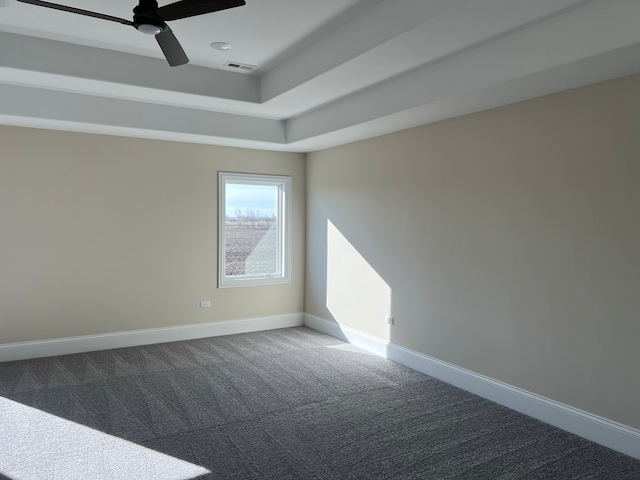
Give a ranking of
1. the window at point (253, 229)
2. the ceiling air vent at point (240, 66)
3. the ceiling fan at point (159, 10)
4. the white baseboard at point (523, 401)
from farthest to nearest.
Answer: the window at point (253, 229)
the ceiling air vent at point (240, 66)
the white baseboard at point (523, 401)
the ceiling fan at point (159, 10)

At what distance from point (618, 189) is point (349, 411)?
2.49m

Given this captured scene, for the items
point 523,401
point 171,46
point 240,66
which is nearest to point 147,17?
point 171,46

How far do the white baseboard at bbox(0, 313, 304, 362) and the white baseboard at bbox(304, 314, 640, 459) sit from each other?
148cm

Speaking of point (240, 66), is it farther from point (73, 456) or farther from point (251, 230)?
point (73, 456)

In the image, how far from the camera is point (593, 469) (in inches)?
114

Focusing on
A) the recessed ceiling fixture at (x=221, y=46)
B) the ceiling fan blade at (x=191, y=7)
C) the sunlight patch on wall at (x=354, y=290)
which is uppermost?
the recessed ceiling fixture at (x=221, y=46)

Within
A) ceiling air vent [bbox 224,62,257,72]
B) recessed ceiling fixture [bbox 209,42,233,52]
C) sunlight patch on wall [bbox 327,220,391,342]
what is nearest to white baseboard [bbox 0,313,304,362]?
sunlight patch on wall [bbox 327,220,391,342]

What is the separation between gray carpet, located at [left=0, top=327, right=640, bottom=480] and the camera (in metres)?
2.88

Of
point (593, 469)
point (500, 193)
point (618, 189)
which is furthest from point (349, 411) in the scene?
point (618, 189)

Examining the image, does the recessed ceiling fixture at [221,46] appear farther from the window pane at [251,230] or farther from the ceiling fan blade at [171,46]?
the window pane at [251,230]

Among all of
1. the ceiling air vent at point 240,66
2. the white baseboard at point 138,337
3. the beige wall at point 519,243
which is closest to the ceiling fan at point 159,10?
the ceiling air vent at point 240,66

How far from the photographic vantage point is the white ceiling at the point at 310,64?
278cm

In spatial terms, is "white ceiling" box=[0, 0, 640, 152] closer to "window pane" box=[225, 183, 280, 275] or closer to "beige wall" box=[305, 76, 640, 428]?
"beige wall" box=[305, 76, 640, 428]

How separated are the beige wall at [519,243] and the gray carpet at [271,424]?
46cm
